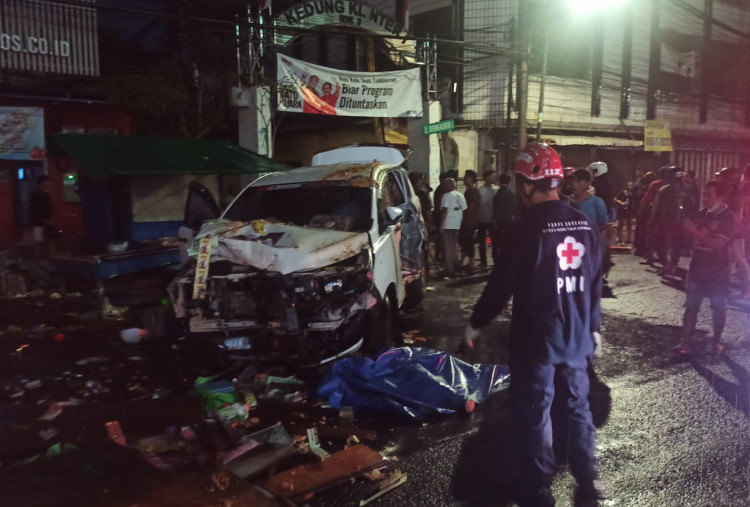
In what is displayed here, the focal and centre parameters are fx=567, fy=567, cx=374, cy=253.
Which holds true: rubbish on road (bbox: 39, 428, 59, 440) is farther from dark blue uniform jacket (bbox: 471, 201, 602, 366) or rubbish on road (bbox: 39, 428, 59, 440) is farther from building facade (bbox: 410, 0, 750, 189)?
building facade (bbox: 410, 0, 750, 189)

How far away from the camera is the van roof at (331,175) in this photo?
6500mm

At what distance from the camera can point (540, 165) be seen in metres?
3.19

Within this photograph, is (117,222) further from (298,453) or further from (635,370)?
(635,370)

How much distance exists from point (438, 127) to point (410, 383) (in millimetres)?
9405

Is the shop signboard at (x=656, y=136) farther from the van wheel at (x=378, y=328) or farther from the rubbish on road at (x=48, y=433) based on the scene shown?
the rubbish on road at (x=48, y=433)

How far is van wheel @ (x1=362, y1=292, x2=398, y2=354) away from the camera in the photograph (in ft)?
18.5

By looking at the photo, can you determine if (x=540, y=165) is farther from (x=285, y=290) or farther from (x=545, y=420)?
(x=285, y=290)

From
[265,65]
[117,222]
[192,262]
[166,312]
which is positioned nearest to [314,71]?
[265,65]

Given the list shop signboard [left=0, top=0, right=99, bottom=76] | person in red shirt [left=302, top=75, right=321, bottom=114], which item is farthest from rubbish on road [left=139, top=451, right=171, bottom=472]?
shop signboard [left=0, top=0, right=99, bottom=76]

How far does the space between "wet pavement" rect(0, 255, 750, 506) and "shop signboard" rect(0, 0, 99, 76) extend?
255 inches

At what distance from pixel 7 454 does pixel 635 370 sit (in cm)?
542

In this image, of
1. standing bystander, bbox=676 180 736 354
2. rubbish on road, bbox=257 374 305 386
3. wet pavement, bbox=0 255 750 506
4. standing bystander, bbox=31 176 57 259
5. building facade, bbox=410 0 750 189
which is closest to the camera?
wet pavement, bbox=0 255 750 506

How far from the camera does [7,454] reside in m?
4.02

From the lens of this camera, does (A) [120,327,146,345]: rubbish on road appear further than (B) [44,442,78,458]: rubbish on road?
Yes
